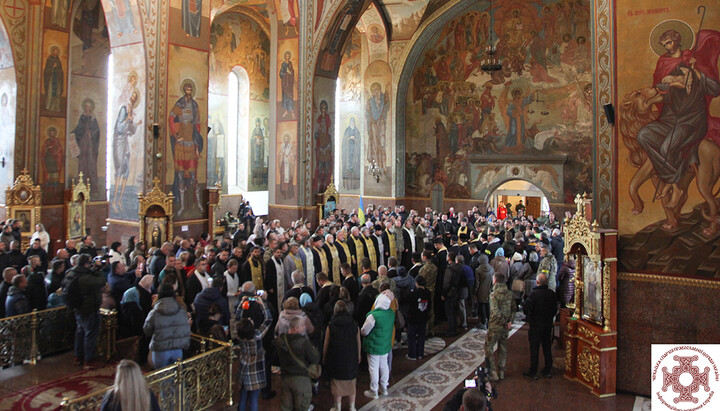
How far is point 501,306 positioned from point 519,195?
1825 centimetres

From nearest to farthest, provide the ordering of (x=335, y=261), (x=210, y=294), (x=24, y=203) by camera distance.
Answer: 1. (x=210, y=294)
2. (x=335, y=261)
3. (x=24, y=203)

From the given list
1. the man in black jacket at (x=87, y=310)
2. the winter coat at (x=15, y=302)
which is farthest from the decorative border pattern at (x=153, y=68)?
the man in black jacket at (x=87, y=310)

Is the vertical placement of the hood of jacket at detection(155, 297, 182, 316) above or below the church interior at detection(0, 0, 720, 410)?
below

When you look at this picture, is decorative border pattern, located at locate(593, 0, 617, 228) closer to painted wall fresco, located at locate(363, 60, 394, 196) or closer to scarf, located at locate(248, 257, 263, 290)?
scarf, located at locate(248, 257, 263, 290)

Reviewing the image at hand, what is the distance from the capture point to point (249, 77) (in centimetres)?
2722

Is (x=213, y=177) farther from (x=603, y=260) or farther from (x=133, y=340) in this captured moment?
(x=603, y=260)

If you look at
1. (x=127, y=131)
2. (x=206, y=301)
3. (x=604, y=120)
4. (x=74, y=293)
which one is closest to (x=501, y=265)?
(x=604, y=120)

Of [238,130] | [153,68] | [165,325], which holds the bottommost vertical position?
[165,325]

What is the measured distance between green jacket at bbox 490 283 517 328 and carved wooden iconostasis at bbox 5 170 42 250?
14653mm

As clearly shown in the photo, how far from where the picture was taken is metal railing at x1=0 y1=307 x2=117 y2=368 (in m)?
7.84

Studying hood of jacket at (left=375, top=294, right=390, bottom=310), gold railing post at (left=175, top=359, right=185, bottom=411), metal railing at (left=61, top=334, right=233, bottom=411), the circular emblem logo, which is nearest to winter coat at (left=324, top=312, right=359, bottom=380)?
hood of jacket at (left=375, top=294, right=390, bottom=310)

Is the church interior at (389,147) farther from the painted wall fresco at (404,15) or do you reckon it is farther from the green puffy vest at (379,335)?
the green puffy vest at (379,335)

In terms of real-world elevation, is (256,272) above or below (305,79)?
below

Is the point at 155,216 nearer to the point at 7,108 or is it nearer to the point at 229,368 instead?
the point at 7,108
